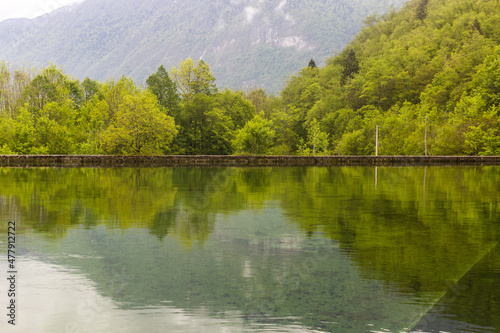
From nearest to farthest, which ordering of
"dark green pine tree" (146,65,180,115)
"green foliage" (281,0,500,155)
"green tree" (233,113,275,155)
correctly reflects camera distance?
"green foliage" (281,0,500,155), "dark green pine tree" (146,65,180,115), "green tree" (233,113,275,155)

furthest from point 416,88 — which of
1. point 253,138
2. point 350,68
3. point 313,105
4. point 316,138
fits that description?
point 253,138

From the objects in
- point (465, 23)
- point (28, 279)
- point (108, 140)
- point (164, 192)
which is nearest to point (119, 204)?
point (164, 192)

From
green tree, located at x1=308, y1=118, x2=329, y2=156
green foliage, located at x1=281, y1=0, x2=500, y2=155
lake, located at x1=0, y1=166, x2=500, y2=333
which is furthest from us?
green tree, located at x1=308, y1=118, x2=329, y2=156

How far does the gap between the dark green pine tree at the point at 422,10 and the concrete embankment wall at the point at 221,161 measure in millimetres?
90360

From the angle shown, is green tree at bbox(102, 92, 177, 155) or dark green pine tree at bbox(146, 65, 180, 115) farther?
dark green pine tree at bbox(146, 65, 180, 115)

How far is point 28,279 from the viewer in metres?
8.68

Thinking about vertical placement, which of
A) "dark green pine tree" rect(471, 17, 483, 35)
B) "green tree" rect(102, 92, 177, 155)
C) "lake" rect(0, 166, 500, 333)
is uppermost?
"dark green pine tree" rect(471, 17, 483, 35)

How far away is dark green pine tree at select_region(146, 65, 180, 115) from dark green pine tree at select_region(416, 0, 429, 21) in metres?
88.1

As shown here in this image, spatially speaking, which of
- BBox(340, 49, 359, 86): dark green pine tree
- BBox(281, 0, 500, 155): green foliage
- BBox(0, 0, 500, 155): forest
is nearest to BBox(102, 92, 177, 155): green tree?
BBox(0, 0, 500, 155): forest

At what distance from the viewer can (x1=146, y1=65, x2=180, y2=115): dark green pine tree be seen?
86.1 meters

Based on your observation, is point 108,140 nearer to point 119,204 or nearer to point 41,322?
point 119,204

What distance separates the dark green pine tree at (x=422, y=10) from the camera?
475 ft

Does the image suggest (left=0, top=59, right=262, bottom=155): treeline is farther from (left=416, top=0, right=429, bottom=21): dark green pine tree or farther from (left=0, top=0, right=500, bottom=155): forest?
(left=416, top=0, right=429, bottom=21): dark green pine tree

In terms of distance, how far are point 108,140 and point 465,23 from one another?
90.0 metres
